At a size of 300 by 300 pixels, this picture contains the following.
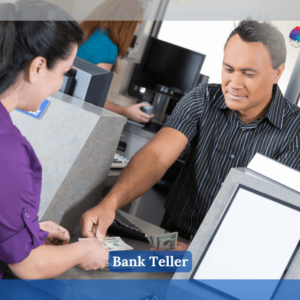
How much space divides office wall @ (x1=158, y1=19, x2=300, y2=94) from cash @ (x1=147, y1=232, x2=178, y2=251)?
2.99m

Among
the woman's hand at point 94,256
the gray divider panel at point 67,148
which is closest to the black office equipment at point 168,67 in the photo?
the gray divider panel at point 67,148

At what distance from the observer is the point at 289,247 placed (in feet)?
2.60

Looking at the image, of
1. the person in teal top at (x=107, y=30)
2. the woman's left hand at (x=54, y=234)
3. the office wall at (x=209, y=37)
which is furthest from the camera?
the office wall at (x=209, y=37)

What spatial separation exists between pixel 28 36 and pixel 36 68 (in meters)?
0.06

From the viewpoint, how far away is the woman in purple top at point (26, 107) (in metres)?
0.70

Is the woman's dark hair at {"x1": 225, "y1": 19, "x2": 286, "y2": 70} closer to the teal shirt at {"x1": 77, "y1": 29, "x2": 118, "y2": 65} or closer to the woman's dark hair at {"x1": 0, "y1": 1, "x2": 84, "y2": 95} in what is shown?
the woman's dark hair at {"x1": 0, "y1": 1, "x2": 84, "y2": 95}

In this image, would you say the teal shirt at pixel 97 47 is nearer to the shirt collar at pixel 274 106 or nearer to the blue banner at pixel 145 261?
the shirt collar at pixel 274 106

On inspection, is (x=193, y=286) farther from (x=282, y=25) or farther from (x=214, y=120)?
(x=282, y=25)

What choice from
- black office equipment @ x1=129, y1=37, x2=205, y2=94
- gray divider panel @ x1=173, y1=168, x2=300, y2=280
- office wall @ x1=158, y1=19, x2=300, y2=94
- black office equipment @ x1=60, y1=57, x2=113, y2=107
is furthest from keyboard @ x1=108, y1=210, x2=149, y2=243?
office wall @ x1=158, y1=19, x2=300, y2=94

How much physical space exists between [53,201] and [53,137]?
0.17 m

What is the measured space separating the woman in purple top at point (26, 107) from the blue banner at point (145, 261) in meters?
0.15

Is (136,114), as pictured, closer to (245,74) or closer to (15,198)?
(245,74)

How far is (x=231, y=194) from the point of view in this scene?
81 centimetres

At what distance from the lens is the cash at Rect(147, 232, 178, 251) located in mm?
998
